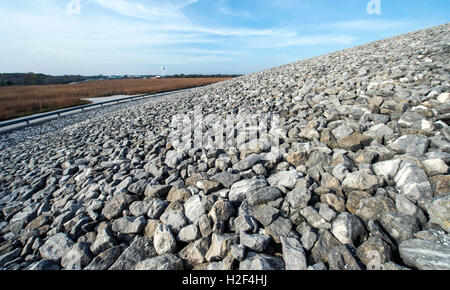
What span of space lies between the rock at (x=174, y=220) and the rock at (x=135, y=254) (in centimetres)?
21

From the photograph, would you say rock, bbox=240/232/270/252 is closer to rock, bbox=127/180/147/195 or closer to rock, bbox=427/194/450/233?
rock, bbox=427/194/450/233

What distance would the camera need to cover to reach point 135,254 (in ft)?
5.89

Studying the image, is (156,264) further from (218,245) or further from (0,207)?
(0,207)

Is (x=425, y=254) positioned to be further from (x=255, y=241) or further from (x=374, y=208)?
(x=255, y=241)

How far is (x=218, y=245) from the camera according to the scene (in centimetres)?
167

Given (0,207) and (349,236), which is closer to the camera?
(349,236)

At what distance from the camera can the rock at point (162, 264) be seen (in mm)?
1628

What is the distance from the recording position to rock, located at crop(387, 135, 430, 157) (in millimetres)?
2230

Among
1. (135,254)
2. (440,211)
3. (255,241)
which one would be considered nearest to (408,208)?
(440,211)

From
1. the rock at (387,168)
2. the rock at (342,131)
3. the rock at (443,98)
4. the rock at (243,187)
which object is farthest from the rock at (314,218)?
the rock at (443,98)

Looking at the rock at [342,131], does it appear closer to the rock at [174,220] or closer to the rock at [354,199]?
the rock at [354,199]

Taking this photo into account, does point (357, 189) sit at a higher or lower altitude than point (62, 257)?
higher
